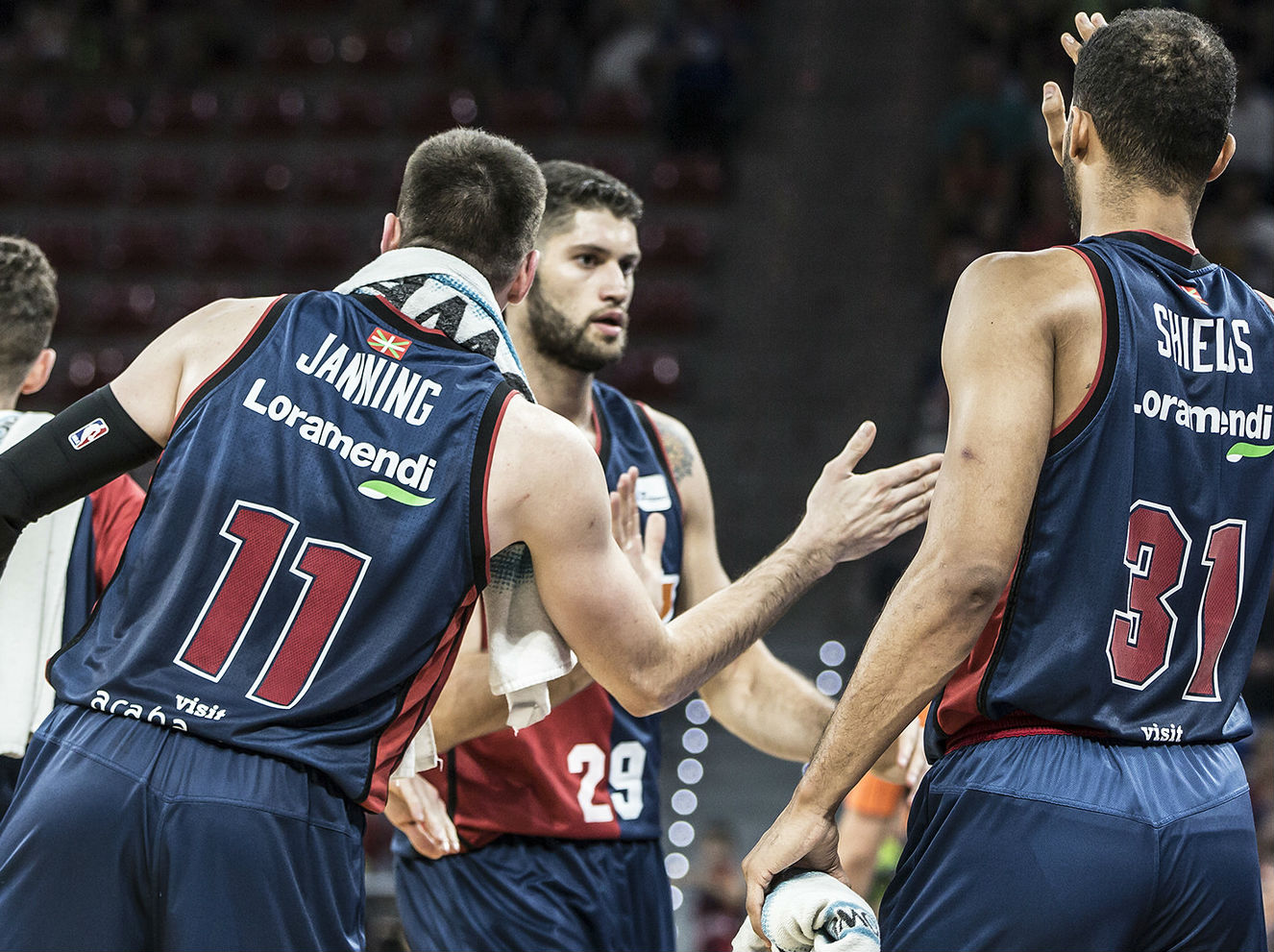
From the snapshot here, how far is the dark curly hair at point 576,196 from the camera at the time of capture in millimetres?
4637

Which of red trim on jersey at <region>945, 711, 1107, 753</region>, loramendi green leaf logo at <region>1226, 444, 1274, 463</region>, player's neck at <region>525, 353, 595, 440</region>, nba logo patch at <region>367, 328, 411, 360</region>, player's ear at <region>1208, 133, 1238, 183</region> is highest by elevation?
player's ear at <region>1208, 133, 1238, 183</region>

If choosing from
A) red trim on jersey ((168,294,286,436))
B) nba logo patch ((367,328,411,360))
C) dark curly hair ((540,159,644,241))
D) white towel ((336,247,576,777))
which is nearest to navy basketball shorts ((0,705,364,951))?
white towel ((336,247,576,777))

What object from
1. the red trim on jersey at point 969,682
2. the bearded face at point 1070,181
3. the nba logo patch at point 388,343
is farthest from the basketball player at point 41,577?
the bearded face at point 1070,181

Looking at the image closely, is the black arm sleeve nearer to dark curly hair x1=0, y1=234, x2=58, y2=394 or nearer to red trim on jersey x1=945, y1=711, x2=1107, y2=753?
dark curly hair x1=0, y1=234, x2=58, y2=394

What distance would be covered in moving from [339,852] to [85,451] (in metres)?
0.92

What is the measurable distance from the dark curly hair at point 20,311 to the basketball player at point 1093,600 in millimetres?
2201

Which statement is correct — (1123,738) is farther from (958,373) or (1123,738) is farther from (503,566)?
(503,566)

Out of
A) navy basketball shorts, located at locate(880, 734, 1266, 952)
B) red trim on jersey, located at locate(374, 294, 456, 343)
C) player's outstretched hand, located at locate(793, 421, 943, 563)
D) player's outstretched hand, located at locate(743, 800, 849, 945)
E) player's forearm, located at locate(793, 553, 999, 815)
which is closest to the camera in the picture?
navy basketball shorts, located at locate(880, 734, 1266, 952)

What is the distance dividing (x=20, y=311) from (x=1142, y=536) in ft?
8.73

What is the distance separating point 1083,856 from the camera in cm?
252

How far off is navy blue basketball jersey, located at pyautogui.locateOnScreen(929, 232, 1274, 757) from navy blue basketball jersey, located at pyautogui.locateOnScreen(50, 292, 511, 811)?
3.32 ft

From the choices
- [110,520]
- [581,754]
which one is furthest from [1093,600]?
[110,520]

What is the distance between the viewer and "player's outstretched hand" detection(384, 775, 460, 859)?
151 inches

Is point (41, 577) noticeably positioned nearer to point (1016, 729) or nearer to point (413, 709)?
point (413, 709)
